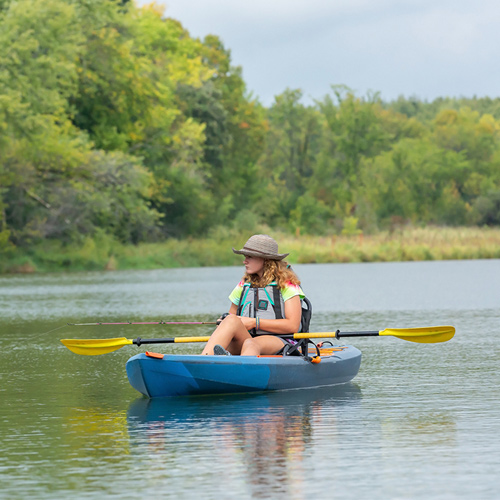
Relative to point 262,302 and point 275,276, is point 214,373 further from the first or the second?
point 275,276

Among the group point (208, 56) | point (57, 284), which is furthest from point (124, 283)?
point (208, 56)

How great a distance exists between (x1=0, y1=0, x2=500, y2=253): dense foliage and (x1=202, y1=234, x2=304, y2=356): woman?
1325 inches

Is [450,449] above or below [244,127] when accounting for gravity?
below

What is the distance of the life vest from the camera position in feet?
36.8

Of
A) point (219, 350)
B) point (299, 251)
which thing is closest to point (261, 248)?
point (219, 350)

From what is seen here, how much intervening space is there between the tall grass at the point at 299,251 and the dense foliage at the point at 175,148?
3.14 feet

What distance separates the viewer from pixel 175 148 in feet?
193

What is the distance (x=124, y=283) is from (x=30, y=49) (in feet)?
38.6

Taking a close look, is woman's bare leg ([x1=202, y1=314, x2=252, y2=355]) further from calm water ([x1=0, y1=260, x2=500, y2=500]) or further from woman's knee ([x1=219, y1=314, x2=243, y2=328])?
calm water ([x1=0, y1=260, x2=500, y2=500])

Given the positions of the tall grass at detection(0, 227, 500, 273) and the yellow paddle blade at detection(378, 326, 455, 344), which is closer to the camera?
the yellow paddle blade at detection(378, 326, 455, 344)

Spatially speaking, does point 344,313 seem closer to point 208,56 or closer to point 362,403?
point 362,403

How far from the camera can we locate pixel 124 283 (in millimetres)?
38906

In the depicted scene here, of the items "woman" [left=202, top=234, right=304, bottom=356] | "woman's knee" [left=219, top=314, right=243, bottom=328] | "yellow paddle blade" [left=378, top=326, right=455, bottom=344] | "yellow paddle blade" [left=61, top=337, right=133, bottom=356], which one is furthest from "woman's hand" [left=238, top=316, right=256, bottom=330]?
"yellow paddle blade" [left=378, top=326, right=455, bottom=344]

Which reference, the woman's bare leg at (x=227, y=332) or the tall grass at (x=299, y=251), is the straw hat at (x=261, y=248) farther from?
the tall grass at (x=299, y=251)
